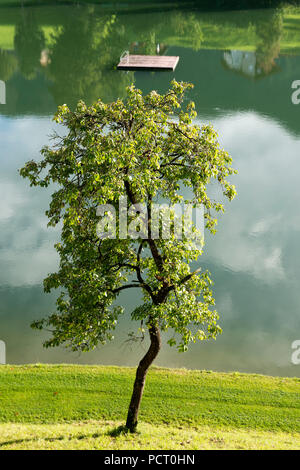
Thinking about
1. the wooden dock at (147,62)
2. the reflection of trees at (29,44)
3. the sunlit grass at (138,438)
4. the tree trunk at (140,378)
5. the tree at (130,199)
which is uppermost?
the reflection of trees at (29,44)

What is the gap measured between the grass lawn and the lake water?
3.66ft

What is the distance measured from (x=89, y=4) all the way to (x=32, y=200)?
62.3m

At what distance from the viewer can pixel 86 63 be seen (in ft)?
160

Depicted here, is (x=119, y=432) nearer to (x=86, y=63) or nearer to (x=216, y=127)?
(x=216, y=127)

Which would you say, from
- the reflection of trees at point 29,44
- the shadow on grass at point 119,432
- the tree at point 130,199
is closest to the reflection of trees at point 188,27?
the reflection of trees at point 29,44

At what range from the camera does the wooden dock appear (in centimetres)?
4700

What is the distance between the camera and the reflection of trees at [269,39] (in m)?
52.3

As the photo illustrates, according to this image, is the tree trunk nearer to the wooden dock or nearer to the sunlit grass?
the sunlit grass

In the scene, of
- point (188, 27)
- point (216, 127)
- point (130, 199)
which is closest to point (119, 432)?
point (130, 199)

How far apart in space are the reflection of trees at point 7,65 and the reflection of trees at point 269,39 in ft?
89.3

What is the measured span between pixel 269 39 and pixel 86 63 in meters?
25.7

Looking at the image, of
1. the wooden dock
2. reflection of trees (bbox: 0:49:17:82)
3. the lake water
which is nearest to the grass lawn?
the lake water

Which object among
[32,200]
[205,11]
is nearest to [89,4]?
[205,11]

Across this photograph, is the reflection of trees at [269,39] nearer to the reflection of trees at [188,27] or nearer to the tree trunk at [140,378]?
the reflection of trees at [188,27]
